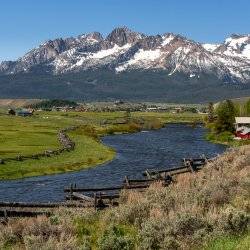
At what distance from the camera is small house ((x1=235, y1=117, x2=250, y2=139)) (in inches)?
5517

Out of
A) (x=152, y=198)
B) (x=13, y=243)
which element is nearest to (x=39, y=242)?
(x=13, y=243)

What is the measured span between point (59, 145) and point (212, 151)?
3002 cm

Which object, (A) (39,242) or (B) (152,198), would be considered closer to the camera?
(A) (39,242)

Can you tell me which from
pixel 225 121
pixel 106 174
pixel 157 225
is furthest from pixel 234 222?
pixel 225 121

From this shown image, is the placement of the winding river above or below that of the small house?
below

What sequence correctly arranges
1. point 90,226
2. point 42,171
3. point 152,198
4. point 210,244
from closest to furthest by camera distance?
point 210,244 → point 90,226 → point 152,198 → point 42,171

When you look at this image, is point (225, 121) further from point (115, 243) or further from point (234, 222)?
point (115, 243)

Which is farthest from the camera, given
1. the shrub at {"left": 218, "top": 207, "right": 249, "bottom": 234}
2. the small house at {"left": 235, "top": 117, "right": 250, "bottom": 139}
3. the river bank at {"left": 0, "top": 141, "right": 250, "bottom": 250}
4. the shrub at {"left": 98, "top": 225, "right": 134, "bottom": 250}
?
the small house at {"left": 235, "top": 117, "right": 250, "bottom": 139}

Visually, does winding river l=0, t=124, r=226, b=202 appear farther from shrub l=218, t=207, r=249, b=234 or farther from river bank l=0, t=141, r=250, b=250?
shrub l=218, t=207, r=249, b=234

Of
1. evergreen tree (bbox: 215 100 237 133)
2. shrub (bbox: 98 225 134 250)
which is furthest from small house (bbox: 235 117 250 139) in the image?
shrub (bbox: 98 225 134 250)

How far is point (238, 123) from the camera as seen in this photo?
152 metres

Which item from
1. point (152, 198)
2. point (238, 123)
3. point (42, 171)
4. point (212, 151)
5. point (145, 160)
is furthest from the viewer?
point (238, 123)

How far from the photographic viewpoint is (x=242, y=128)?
146 m

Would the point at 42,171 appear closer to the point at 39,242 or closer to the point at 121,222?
the point at 121,222
